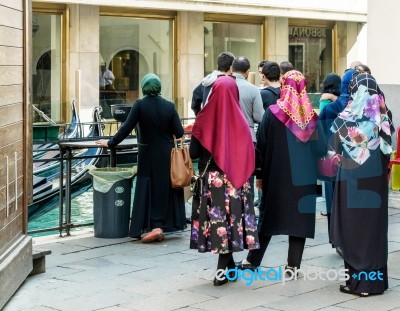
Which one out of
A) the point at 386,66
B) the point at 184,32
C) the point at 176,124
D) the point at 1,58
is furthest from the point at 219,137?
the point at 184,32

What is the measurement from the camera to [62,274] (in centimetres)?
851

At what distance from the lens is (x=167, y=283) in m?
8.09

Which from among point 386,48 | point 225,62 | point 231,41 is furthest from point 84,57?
point 225,62

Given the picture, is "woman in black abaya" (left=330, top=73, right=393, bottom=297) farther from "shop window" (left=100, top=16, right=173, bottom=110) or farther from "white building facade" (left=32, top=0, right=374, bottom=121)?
"shop window" (left=100, top=16, right=173, bottom=110)

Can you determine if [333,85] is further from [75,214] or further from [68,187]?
[75,214]

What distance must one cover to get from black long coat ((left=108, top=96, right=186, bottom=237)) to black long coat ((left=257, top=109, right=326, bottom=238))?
7.37 ft

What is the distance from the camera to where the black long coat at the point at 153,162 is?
10.1m

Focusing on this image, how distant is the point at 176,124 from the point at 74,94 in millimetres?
16658

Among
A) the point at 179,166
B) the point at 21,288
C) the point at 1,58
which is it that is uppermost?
the point at 1,58

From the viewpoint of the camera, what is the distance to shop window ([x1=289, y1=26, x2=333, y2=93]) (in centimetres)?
3175

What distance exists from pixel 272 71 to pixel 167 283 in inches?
146

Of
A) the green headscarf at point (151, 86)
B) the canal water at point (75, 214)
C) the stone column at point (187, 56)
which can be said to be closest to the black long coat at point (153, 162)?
the green headscarf at point (151, 86)

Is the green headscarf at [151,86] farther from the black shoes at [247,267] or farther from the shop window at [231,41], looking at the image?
the shop window at [231,41]

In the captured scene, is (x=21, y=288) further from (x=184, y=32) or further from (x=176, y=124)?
(x=184, y=32)
